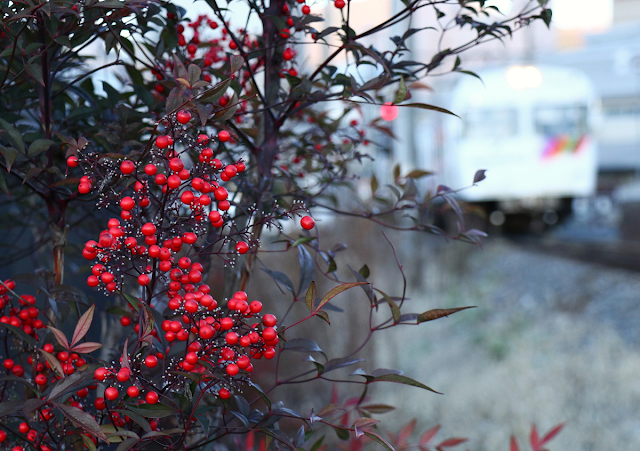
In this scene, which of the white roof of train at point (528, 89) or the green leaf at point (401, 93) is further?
the white roof of train at point (528, 89)

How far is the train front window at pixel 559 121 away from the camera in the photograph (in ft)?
26.8

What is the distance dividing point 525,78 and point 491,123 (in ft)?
2.69

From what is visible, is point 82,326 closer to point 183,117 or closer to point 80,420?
point 80,420

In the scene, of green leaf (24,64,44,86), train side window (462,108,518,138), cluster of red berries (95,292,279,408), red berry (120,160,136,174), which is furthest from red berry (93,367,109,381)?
train side window (462,108,518,138)

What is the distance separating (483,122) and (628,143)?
7046 mm

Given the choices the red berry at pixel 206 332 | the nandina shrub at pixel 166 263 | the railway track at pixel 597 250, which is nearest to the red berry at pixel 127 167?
the nandina shrub at pixel 166 263

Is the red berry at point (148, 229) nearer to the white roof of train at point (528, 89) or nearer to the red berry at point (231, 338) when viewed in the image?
the red berry at point (231, 338)

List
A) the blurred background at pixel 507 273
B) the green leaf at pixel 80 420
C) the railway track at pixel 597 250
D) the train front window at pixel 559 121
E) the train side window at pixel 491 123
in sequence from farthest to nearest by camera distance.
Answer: the train side window at pixel 491 123 → the train front window at pixel 559 121 → the railway track at pixel 597 250 → the blurred background at pixel 507 273 → the green leaf at pixel 80 420

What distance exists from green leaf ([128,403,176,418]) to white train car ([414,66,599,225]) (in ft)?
26.2

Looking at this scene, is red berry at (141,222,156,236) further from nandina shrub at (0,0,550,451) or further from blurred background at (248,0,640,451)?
blurred background at (248,0,640,451)

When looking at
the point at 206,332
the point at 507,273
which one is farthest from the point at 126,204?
the point at 507,273

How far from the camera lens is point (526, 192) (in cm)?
818

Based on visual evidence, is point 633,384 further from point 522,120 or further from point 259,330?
point 522,120

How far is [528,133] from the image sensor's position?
27.2 feet
